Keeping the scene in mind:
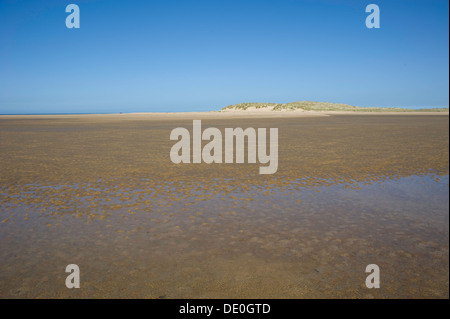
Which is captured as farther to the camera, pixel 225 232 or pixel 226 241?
pixel 225 232

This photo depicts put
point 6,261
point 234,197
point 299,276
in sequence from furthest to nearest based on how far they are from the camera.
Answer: point 234,197, point 6,261, point 299,276

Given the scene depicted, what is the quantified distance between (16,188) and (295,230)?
26.3 ft

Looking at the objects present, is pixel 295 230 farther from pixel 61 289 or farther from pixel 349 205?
pixel 61 289

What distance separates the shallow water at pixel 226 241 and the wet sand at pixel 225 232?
2cm

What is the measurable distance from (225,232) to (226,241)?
38 cm

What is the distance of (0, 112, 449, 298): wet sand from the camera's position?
13.2ft

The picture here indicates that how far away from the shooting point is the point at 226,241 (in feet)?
17.3

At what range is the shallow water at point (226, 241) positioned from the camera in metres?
3.98

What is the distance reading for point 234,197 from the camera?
780cm

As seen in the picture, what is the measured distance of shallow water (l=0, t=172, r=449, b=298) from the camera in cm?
398

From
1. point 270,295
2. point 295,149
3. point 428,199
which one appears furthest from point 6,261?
point 295,149

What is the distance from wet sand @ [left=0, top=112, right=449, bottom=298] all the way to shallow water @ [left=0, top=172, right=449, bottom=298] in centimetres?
2

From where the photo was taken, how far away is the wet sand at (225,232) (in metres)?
4.02
